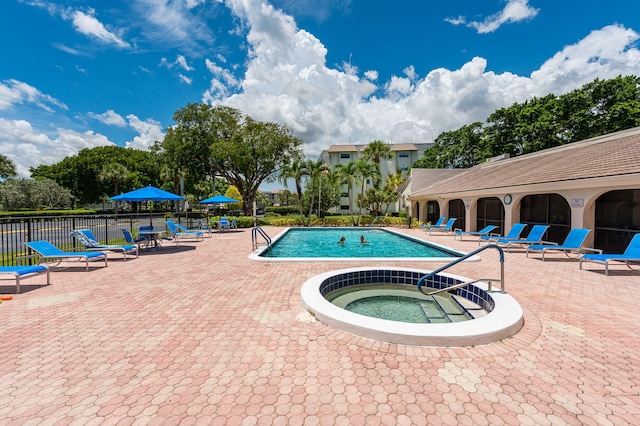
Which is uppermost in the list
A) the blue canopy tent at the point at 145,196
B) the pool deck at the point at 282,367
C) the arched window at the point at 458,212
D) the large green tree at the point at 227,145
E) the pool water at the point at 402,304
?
the large green tree at the point at 227,145

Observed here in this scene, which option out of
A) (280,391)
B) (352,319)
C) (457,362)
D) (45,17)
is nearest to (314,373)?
(280,391)

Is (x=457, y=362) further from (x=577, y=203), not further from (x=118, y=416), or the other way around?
(x=577, y=203)

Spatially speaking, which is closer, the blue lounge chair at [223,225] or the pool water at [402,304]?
the pool water at [402,304]

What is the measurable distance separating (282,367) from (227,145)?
2800 centimetres

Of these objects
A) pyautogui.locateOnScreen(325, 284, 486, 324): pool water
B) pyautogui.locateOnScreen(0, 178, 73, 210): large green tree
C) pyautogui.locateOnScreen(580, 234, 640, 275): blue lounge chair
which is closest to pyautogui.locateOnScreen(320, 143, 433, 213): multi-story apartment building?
pyautogui.locateOnScreen(580, 234, 640, 275): blue lounge chair

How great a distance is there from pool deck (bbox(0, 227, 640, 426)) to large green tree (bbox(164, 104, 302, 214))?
2482 cm

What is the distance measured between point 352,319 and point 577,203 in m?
11.8

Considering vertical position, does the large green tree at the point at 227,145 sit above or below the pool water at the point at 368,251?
above

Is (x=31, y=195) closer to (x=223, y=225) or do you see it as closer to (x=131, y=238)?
(x=223, y=225)

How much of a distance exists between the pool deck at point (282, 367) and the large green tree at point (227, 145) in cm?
2482

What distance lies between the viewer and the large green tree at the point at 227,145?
29.2m

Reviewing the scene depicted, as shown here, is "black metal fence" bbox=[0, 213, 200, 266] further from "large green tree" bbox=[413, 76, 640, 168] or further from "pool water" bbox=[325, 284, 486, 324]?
"large green tree" bbox=[413, 76, 640, 168]

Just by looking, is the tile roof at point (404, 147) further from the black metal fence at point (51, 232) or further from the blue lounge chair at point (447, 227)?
the black metal fence at point (51, 232)

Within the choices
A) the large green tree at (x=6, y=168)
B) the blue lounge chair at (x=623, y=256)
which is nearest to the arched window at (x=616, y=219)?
the blue lounge chair at (x=623, y=256)
